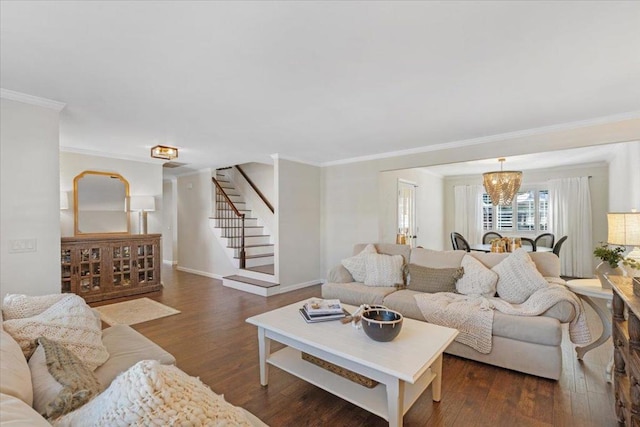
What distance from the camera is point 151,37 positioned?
1779 mm

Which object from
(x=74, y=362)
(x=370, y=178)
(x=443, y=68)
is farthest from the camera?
(x=370, y=178)

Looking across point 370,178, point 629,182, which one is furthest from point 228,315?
point 629,182

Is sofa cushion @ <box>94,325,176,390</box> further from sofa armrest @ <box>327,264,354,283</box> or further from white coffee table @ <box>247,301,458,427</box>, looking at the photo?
sofa armrest @ <box>327,264,354,283</box>

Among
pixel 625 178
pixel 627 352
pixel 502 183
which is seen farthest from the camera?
pixel 502 183

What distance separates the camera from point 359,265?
12.4 ft

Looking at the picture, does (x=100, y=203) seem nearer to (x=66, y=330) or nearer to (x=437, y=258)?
(x=66, y=330)

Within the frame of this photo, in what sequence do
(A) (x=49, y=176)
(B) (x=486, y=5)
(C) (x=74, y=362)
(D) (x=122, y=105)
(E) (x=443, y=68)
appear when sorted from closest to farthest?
1. (C) (x=74, y=362)
2. (B) (x=486, y=5)
3. (E) (x=443, y=68)
4. (A) (x=49, y=176)
5. (D) (x=122, y=105)

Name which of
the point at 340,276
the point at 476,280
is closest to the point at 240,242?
the point at 340,276

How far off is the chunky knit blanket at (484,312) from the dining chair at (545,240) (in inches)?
156

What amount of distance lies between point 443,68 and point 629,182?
388cm

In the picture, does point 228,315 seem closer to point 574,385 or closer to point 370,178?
point 370,178

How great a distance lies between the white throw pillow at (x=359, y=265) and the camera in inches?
148

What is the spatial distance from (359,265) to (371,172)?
199 cm

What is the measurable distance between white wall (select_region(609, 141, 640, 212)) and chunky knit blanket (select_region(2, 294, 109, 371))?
5.51 metres
